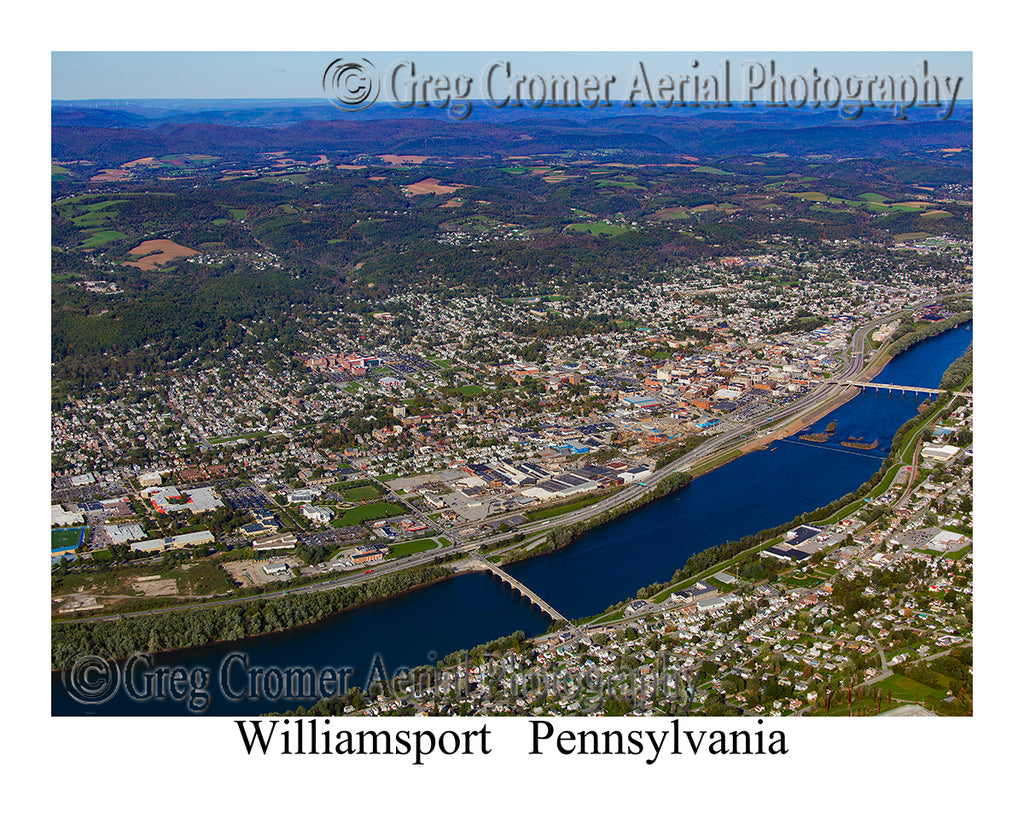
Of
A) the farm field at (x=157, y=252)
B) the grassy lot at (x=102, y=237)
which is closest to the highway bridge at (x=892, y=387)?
the farm field at (x=157, y=252)

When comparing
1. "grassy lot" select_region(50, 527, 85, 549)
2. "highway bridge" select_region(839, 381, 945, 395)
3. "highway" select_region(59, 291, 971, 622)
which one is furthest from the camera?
"highway bridge" select_region(839, 381, 945, 395)

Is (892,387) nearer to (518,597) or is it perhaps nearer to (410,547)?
(518,597)

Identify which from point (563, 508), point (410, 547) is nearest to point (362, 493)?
point (410, 547)

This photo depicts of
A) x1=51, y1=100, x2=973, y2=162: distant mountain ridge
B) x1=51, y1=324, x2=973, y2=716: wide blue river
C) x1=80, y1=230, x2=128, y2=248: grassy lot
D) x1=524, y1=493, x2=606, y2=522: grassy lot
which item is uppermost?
x1=51, y1=100, x2=973, y2=162: distant mountain ridge

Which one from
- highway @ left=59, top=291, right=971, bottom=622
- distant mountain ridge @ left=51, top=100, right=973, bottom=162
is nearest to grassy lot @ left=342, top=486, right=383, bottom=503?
highway @ left=59, top=291, right=971, bottom=622

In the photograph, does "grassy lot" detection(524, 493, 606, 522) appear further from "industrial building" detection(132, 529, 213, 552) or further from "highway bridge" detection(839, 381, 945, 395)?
"highway bridge" detection(839, 381, 945, 395)

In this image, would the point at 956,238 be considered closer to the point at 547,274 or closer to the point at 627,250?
the point at 627,250

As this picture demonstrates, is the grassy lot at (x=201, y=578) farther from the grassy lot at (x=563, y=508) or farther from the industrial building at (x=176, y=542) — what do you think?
the grassy lot at (x=563, y=508)
